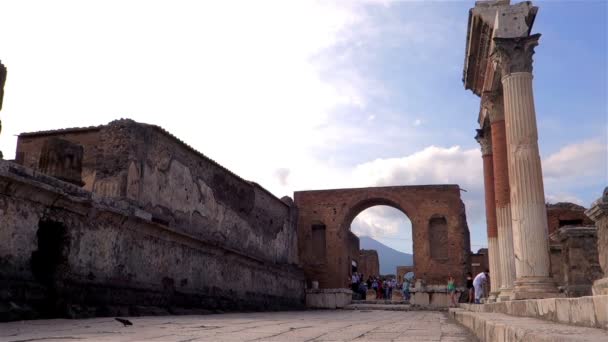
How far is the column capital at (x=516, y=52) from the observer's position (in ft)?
30.0

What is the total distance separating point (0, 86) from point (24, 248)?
2160 mm

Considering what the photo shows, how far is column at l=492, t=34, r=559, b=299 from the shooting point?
8500 mm

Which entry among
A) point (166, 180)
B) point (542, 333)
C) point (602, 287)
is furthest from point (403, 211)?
point (542, 333)

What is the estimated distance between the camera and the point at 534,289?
329 inches

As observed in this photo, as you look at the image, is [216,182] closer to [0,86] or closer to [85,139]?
[85,139]

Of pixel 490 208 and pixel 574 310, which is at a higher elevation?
pixel 490 208

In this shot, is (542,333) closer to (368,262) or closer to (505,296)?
(505,296)

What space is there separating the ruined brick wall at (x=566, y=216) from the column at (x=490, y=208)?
1027 centimetres

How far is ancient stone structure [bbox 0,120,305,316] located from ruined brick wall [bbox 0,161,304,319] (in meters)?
0.02

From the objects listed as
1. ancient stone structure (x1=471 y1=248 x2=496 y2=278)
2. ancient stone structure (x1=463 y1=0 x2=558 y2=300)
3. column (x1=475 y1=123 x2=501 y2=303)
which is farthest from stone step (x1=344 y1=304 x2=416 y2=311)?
A: ancient stone structure (x1=463 y1=0 x2=558 y2=300)

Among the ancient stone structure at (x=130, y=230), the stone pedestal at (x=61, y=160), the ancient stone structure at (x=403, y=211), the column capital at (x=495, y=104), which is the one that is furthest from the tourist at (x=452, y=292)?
the stone pedestal at (x=61, y=160)

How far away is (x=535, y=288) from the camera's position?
8375mm

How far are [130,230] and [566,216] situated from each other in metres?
18.8

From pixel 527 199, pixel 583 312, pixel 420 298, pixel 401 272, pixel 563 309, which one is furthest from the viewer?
pixel 401 272
